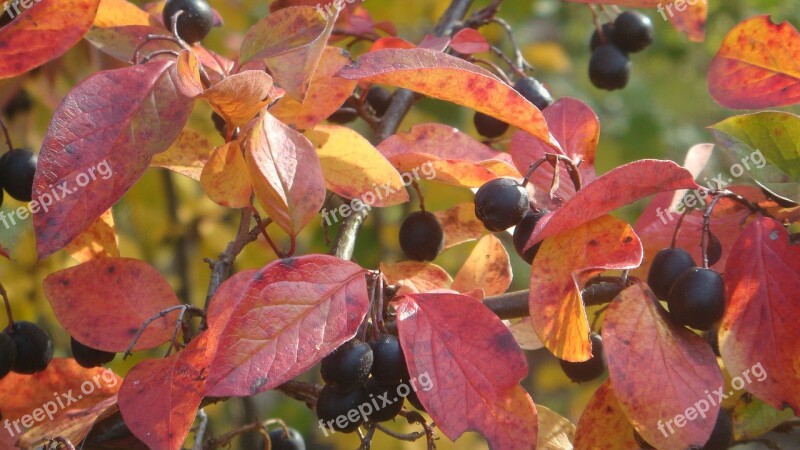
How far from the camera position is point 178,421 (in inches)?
27.2

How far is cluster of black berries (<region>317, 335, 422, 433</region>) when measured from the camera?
70cm

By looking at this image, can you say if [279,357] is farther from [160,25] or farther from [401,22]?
[401,22]

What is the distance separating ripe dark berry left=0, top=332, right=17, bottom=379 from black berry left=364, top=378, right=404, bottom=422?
369mm

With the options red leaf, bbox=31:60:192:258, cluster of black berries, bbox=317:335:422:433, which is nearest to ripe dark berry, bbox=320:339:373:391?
cluster of black berries, bbox=317:335:422:433

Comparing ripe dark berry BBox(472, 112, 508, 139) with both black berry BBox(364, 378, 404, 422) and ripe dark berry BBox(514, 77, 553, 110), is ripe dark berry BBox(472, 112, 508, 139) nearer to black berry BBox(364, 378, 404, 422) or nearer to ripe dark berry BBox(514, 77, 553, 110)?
ripe dark berry BBox(514, 77, 553, 110)

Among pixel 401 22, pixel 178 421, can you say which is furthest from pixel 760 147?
pixel 401 22

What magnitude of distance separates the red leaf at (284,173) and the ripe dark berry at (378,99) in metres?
0.46

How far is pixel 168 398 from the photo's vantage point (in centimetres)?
71

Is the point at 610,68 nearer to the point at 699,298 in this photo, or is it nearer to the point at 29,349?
the point at 699,298

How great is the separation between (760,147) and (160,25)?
633mm

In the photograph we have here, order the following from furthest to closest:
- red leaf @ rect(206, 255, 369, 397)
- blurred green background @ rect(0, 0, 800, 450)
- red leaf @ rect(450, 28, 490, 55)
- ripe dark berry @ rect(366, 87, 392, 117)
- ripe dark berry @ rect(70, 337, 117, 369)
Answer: blurred green background @ rect(0, 0, 800, 450), ripe dark berry @ rect(366, 87, 392, 117), red leaf @ rect(450, 28, 490, 55), ripe dark berry @ rect(70, 337, 117, 369), red leaf @ rect(206, 255, 369, 397)

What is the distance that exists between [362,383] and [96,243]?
34 cm

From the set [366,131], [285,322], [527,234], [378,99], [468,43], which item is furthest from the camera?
[366,131]

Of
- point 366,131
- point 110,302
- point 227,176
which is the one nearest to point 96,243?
point 110,302
